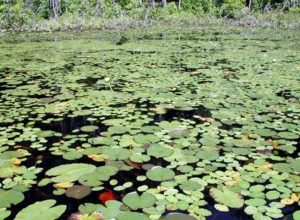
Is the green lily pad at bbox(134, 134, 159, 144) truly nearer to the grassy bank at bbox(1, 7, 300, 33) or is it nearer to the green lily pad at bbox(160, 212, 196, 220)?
the green lily pad at bbox(160, 212, 196, 220)

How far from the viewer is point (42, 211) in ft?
4.93

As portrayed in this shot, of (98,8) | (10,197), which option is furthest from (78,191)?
(98,8)

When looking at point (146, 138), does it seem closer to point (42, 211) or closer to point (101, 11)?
point (42, 211)

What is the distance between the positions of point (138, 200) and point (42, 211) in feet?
1.53

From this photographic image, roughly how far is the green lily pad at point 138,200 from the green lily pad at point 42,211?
→ 31cm

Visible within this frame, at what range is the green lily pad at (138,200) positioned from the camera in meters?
1.53

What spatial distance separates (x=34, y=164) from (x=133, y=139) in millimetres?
715

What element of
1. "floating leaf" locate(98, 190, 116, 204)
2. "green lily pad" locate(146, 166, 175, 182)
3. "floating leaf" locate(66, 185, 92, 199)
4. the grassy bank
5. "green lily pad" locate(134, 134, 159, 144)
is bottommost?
"floating leaf" locate(98, 190, 116, 204)

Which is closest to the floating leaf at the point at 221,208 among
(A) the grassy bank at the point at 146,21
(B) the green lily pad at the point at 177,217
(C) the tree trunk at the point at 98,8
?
(B) the green lily pad at the point at 177,217

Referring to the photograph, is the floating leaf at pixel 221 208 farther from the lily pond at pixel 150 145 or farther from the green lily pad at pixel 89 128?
the green lily pad at pixel 89 128

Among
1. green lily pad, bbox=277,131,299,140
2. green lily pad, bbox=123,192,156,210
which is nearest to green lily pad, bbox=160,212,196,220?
green lily pad, bbox=123,192,156,210

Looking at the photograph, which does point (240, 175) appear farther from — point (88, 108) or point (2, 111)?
point (2, 111)

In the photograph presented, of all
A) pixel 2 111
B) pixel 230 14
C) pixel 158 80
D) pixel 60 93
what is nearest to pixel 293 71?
pixel 158 80

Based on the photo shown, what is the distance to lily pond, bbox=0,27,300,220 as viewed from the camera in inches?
61.8
